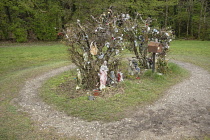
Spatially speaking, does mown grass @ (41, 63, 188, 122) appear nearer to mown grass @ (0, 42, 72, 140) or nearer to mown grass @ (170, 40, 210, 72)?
mown grass @ (0, 42, 72, 140)

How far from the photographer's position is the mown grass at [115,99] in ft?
18.7

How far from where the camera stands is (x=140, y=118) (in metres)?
5.44

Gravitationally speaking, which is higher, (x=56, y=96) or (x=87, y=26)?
(x=87, y=26)

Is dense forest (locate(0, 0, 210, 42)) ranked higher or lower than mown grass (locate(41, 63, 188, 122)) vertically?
higher

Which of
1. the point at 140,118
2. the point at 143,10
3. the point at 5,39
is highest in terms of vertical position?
the point at 143,10

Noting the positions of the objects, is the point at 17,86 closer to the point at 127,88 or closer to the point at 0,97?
the point at 0,97

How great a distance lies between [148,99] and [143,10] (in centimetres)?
2263

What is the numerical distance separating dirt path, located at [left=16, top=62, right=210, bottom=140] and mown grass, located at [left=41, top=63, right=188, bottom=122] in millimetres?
282

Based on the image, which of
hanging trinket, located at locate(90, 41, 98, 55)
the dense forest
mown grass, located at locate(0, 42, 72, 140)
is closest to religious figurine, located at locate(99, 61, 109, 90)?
hanging trinket, located at locate(90, 41, 98, 55)

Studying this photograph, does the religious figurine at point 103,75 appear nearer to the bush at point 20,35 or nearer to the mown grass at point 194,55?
the mown grass at point 194,55

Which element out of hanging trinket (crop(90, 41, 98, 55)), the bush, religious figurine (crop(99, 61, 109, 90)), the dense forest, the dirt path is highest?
the dense forest

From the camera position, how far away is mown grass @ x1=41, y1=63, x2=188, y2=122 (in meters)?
5.71

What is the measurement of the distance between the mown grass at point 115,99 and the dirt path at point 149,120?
0.28 metres

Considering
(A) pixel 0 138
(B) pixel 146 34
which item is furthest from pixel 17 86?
(B) pixel 146 34
